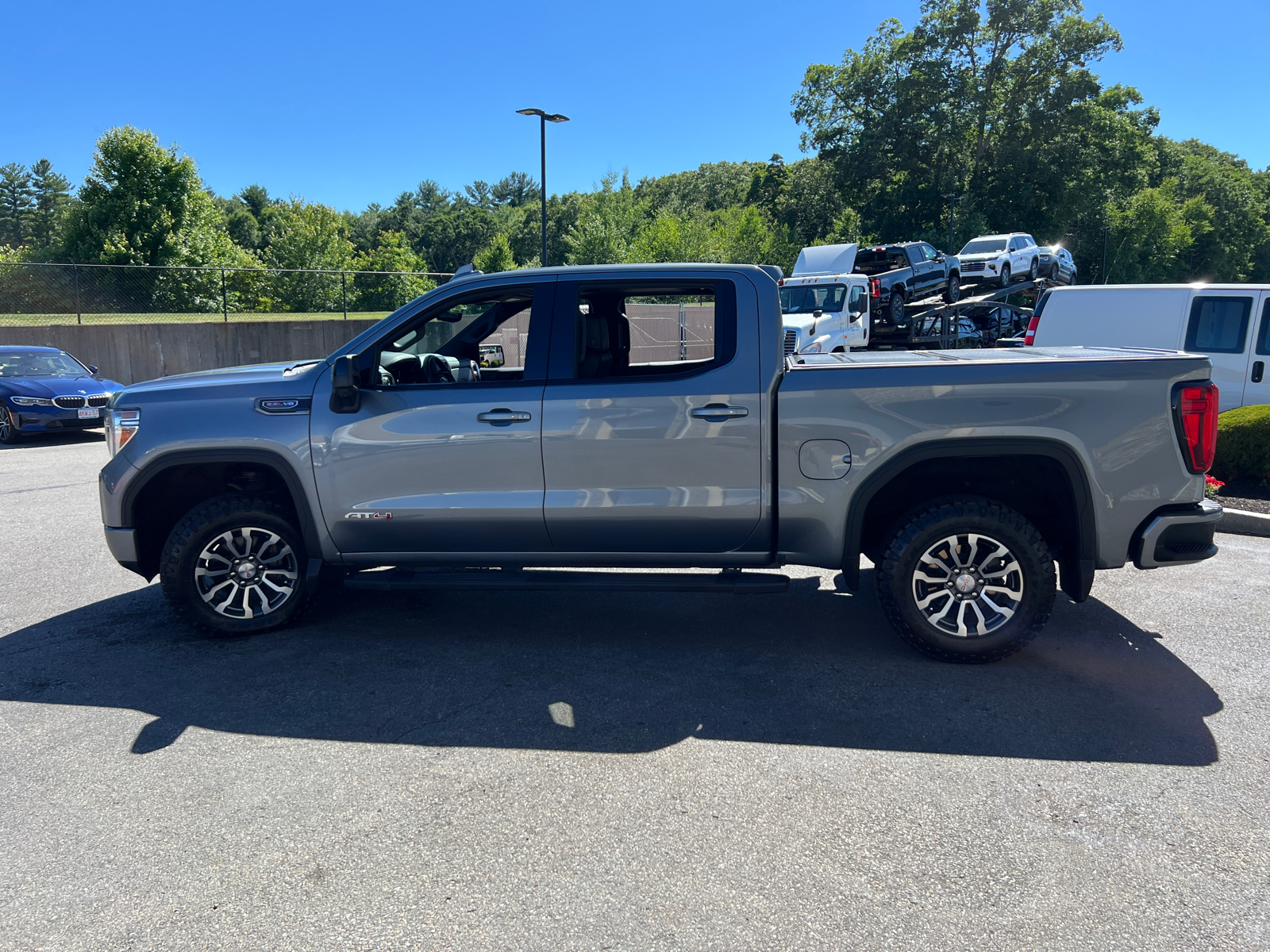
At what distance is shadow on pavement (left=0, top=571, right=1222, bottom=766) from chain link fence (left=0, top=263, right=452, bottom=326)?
49.2ft

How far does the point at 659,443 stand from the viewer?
15.1 ft

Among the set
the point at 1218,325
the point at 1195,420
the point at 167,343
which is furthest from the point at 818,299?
the point at 1195,420

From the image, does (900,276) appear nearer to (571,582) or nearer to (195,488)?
(571,582)

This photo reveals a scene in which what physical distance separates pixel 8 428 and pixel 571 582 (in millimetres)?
12714

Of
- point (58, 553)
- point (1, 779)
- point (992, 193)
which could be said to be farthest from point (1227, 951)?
point (992, 193)

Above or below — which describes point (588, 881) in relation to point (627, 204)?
below

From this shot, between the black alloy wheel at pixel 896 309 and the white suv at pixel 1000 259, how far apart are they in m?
4.10

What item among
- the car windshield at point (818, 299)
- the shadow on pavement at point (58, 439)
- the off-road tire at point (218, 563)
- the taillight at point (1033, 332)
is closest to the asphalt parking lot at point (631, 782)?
the off-road tire at point (218, 563)

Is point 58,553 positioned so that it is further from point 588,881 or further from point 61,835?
point 588,881

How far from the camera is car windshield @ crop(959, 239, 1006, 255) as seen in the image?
26.7m

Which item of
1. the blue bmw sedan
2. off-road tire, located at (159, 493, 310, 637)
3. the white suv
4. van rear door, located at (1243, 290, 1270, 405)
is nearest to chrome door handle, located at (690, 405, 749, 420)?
off-road tire, located at (159, 493, 310, 637)

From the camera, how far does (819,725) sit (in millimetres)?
3973

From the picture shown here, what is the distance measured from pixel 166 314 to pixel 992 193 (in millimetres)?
45371

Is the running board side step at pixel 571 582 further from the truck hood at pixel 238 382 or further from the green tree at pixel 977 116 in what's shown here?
the green tree at pixel 977 116
